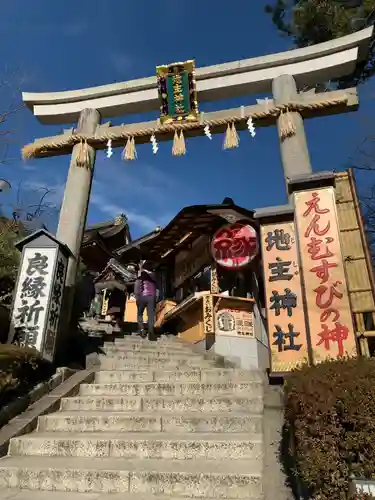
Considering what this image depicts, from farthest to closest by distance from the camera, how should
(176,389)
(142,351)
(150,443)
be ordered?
1. (142,351)
2. (176,389)
3. (150,443)

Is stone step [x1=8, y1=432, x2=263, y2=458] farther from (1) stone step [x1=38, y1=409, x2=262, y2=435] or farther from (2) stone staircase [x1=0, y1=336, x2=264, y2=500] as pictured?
(1) stone step [x1=38, y1=409, x2=262, y2=435]

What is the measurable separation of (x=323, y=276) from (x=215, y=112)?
5.91m

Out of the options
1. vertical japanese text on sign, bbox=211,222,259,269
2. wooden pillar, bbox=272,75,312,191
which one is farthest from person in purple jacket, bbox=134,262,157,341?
wooden pillar, bbox=272,75,312,191

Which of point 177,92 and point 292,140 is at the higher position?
point 177,92

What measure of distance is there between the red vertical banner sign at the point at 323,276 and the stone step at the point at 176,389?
129 centimetres

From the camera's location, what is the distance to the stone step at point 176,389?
5.59 metres

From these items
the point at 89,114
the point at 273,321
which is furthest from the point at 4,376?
the point at 89,114

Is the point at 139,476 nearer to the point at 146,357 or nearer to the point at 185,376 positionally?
the point at 185,376

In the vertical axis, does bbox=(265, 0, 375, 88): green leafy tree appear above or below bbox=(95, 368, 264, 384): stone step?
above

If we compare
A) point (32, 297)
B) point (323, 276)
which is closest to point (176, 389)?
point (323, 276)

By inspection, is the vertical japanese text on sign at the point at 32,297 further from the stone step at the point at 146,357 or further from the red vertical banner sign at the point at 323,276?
the red vertical banner sign at the point at 323,276

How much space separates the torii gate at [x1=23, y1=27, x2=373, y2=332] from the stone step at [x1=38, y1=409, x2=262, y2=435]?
369 cm

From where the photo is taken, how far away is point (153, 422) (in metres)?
4.79

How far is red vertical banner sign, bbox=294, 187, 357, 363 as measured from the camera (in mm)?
4938
